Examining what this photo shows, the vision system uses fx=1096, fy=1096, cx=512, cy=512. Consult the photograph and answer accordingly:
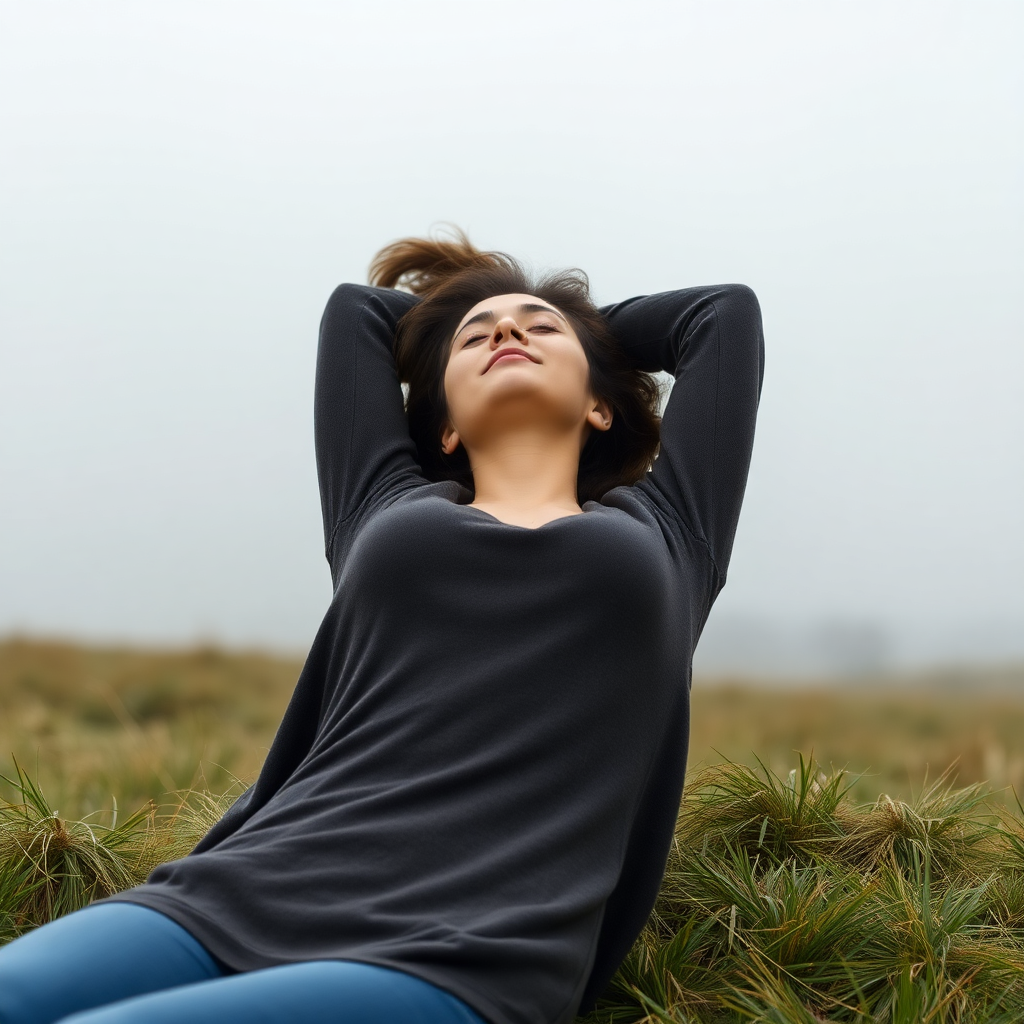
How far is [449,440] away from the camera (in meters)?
2.44

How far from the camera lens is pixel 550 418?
7.25 feet

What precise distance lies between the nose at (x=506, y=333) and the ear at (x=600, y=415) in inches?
9.7

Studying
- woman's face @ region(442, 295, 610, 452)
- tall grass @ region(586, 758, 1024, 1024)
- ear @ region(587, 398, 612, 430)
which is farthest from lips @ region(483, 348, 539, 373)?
tall grass @ region(586, 758, 1024, 1024)

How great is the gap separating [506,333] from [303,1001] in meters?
1.35

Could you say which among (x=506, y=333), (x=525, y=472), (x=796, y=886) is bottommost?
(x=796, y=886)

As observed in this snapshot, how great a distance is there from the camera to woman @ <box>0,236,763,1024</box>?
4.55 feet

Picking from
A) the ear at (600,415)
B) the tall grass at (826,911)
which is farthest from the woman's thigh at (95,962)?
the ear at (600,415)

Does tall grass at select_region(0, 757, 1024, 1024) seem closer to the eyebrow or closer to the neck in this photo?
the neck

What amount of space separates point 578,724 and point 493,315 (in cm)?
100

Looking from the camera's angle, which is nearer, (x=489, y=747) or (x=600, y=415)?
(x=489, y=747)

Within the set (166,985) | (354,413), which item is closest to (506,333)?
(354,413)

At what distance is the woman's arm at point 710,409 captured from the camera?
6.78 feet

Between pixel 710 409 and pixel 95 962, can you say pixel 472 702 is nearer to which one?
pixel 95 962

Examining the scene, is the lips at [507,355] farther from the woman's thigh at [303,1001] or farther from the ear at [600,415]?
the woman's thigh at [303,1001]
